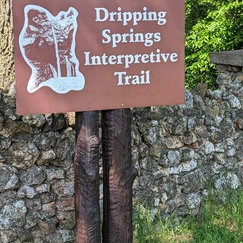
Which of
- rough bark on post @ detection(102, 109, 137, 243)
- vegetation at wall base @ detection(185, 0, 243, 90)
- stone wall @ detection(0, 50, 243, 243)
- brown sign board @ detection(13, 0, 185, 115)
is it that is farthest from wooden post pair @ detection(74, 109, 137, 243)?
vegetation at wall base @ detection(185, 0, 243, 90)

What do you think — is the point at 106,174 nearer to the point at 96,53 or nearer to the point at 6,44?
the point at 96,53

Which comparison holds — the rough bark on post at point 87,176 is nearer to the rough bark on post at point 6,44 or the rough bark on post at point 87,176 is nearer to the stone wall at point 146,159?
the stone wall at point 146,159

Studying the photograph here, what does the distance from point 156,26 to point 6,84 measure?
53.0 inches

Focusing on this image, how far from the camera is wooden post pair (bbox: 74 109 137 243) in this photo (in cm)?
256

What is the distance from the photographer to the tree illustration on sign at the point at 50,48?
2.34 m

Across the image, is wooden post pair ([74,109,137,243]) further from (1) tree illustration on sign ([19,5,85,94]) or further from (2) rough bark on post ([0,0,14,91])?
(2) rough bark on post ([0,0,14,91])

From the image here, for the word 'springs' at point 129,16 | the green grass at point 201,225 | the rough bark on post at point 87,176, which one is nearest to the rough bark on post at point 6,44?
the rough bark on post at point 87,176

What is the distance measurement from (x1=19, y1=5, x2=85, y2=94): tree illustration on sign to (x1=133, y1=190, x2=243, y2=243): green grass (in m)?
1.53

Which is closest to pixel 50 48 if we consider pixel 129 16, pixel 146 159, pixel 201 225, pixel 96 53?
pixel 96 53

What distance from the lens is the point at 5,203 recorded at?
326cm

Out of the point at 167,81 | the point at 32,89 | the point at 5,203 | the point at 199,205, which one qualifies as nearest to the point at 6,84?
the point at 5,203

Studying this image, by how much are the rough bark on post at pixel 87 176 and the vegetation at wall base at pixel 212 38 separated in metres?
6.16

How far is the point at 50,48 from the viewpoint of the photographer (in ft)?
7.80

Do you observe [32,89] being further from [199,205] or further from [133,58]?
[199,205]
